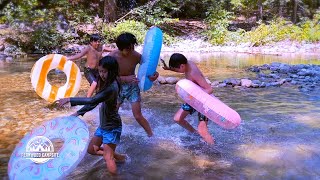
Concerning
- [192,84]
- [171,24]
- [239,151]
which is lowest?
[239,151]

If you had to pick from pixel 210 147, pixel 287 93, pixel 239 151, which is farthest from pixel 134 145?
pixel 287 93

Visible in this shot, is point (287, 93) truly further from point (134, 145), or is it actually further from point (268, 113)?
point (134, 145)

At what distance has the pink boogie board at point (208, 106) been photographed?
4.32m

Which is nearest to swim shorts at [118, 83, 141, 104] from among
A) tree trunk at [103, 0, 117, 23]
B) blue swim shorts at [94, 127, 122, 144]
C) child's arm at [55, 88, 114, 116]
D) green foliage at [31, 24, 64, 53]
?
blue swim shorts at [94, 127, 122, 144]

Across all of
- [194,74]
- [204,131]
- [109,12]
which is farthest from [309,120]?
[109,12]

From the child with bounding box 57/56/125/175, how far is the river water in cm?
25

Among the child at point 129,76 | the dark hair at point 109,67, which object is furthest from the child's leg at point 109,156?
the child at point 129,76

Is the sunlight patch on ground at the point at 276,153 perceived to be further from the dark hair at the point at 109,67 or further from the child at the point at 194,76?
the dark hair at the point at 109,67

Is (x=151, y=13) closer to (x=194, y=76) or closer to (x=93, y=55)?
(x=93, y=55)

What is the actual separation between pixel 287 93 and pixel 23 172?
20.1ft

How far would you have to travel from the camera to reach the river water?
390 centimetres

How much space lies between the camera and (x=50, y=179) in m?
3.33

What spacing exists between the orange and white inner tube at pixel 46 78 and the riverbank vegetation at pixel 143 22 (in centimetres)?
1044

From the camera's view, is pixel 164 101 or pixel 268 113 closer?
pixel 268 113
